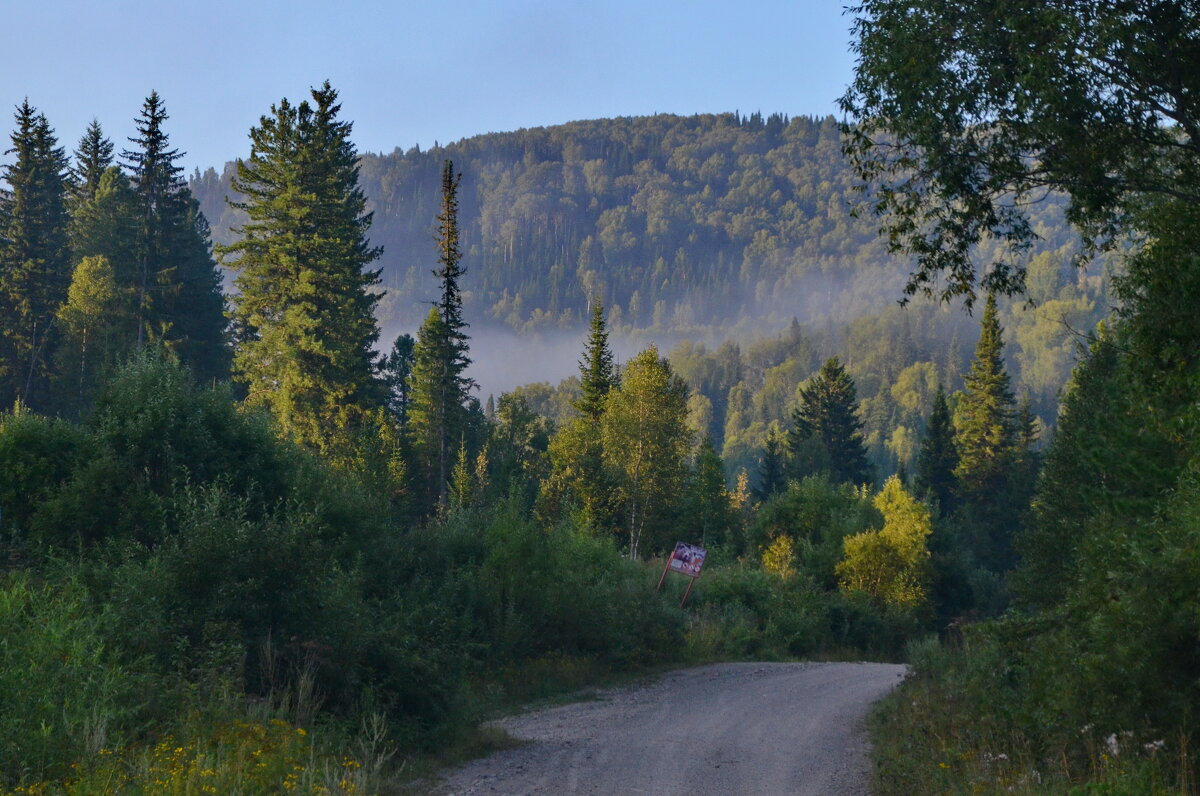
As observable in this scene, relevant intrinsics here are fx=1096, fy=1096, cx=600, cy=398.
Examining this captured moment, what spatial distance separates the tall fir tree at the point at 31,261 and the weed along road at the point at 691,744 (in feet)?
159

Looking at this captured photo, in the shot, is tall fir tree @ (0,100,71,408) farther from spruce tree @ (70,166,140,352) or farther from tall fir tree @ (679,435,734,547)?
tall fir tree @ (679,435,734,547)

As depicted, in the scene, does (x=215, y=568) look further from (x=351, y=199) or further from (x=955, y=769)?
(x=351, y=199)

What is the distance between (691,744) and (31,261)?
5810 cm

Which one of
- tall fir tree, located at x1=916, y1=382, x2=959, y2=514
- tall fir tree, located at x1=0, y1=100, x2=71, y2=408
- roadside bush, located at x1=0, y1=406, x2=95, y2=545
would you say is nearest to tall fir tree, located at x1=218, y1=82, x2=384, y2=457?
tall fir tree, located at x1=0, y1=100, x2=71, y2=408

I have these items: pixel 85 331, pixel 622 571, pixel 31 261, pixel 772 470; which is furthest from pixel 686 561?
pixel 772 470

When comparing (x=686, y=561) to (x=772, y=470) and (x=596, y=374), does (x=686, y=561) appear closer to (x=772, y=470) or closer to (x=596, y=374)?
(x=596, y=374)

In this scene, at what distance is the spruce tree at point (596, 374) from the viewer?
69.1 m

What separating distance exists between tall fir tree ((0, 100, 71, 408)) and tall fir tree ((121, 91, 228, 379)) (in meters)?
4.93

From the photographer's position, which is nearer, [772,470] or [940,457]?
[940,457]

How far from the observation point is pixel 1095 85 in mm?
12031

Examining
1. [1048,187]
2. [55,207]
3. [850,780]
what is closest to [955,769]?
[850,780]

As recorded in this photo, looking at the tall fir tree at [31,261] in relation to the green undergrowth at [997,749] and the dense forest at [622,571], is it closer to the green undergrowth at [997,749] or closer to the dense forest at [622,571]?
the dense forest at [622,571]

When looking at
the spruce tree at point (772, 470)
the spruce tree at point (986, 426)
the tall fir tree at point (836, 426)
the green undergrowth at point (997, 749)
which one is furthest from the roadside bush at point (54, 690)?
the spruce tree at point (772, 470)

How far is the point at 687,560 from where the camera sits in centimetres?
3275
